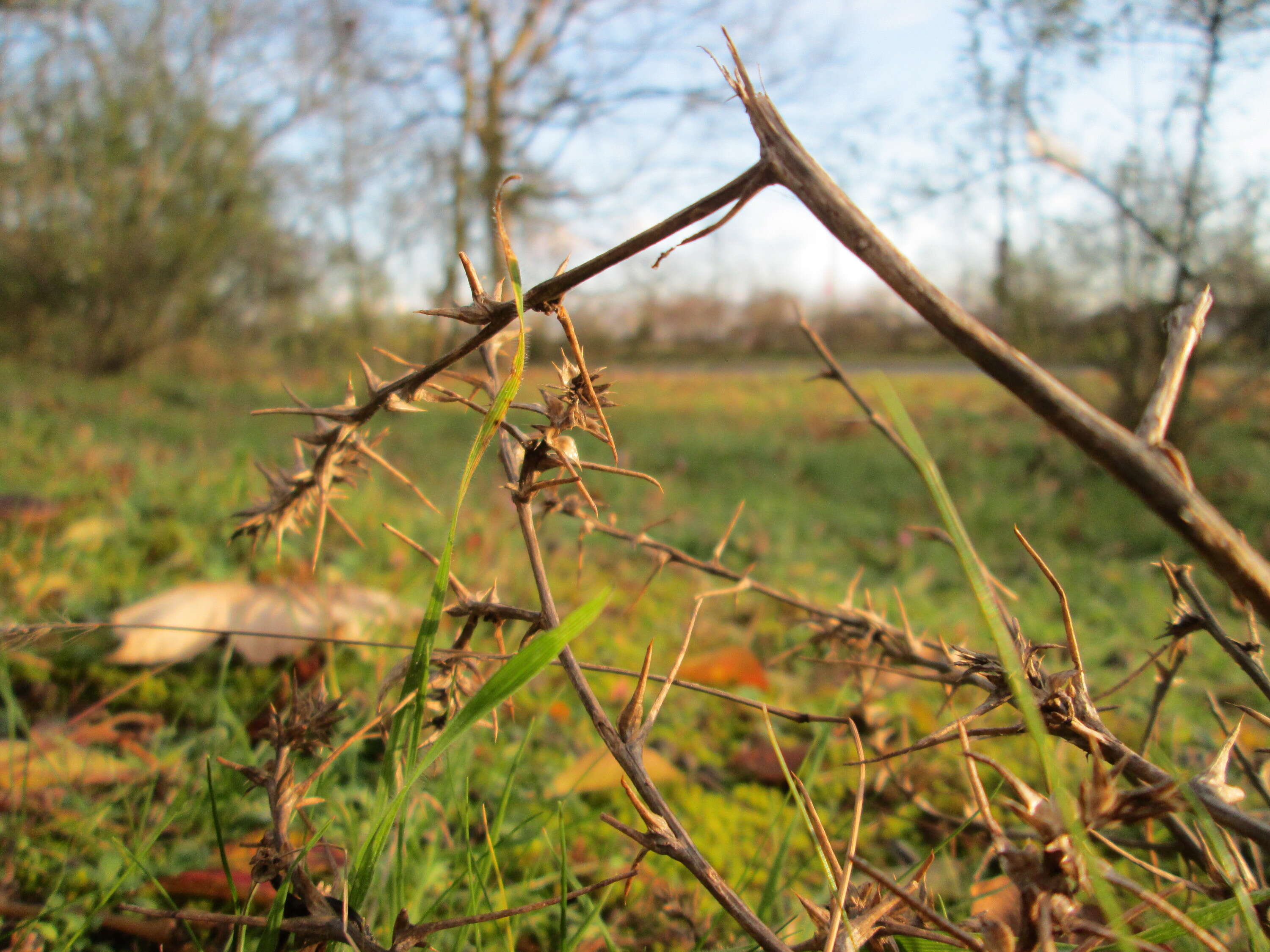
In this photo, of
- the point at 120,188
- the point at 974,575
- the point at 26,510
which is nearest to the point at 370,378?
the point at 974,575

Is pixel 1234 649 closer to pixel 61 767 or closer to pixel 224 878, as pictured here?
pixel 224 878

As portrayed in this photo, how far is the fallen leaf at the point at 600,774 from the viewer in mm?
1211

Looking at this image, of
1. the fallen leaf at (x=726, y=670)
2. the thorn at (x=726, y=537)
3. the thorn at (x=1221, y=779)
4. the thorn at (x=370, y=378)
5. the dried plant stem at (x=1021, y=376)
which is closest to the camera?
the dried plant stem at (x=1021, y=376)

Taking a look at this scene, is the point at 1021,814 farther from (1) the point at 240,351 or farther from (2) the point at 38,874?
(1) the point at 240,351

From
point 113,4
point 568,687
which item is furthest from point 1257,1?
point 113,4

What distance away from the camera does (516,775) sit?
1.24 m

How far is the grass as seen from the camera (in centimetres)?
93

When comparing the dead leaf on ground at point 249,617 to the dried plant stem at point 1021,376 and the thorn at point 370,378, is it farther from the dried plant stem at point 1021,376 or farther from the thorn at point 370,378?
the dried plant stem at point 1021,376

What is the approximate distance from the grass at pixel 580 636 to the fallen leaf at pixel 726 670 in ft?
0.15

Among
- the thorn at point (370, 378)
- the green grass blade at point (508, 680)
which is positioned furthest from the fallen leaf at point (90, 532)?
the green grass blade at point (508, 680)

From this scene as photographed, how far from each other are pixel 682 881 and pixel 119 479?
264 cm

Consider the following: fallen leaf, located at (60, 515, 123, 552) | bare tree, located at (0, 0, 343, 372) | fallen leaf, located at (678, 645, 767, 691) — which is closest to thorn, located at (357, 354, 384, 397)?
fallen leaf, located at (678, 645, 767, 691)

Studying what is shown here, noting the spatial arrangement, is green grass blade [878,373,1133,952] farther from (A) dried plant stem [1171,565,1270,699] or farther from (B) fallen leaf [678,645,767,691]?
(B) fallen leaf [678,645,767,691]

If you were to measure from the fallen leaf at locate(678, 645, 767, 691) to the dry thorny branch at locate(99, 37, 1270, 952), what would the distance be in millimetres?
940
